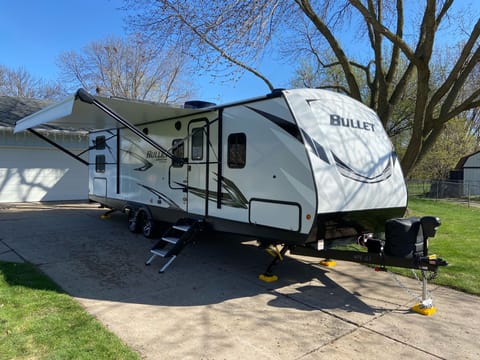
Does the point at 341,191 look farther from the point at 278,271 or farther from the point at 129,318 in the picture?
the point at 129,318

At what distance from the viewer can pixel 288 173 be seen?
504 cm

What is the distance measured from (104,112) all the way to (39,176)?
9.56 metres

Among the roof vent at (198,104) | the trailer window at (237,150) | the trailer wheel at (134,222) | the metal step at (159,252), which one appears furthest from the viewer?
the trailer wheel at (134,222)

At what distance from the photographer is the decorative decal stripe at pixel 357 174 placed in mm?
5043

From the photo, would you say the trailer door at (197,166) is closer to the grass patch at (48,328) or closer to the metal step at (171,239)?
the metal step at (171,239)

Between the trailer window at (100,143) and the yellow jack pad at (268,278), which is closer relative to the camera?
the yellow jack pad at (268,278)

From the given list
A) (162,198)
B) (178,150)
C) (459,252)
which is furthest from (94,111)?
(459,252)

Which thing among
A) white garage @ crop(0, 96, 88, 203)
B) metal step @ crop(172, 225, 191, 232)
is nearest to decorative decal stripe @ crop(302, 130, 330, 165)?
metal step @ crop(172, 225, 191, 232)

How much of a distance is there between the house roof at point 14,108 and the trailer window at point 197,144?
1005cm

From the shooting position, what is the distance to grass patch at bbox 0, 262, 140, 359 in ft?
11.2

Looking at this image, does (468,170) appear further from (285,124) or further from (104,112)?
(104,112)

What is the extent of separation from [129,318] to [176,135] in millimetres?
4106

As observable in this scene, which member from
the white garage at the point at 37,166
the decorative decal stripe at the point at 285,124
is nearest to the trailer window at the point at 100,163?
the white garage at the point at 37,166

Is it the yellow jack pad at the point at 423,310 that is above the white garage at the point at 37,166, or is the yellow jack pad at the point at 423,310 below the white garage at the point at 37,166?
below
